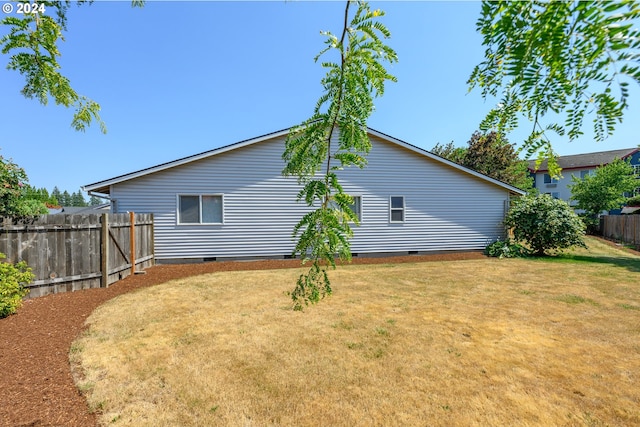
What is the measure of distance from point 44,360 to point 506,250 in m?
14.9

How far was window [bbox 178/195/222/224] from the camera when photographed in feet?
38.0

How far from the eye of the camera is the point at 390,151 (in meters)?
13.2

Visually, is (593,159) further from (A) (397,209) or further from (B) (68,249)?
(B) (68,249)

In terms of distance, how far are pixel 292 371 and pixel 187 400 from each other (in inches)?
47.1

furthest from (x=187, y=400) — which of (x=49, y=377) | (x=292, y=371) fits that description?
(x=49, y=377)

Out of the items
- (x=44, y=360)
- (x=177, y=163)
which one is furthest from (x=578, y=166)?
(x=44, y=360)

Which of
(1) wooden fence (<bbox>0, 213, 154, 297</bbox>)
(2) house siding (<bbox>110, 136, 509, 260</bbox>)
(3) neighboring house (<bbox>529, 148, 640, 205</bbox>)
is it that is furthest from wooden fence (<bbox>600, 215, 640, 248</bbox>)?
(1) wooden fence (<bbox>0, 213, 154, 297</bbox>)

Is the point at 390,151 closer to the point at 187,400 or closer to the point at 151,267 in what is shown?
the point at 151,267

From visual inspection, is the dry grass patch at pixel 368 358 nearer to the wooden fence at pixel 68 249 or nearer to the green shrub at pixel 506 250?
the wooden fence at pixel 68 249

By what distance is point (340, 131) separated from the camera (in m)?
1.58

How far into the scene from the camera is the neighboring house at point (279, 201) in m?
Answer: 11.3

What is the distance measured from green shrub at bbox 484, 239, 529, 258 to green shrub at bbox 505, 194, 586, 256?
399 millimetres

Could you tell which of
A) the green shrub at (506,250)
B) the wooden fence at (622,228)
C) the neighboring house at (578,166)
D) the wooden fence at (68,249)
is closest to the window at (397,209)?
the green shrub at (506,250)

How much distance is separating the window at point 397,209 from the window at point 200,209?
24.0 feet
